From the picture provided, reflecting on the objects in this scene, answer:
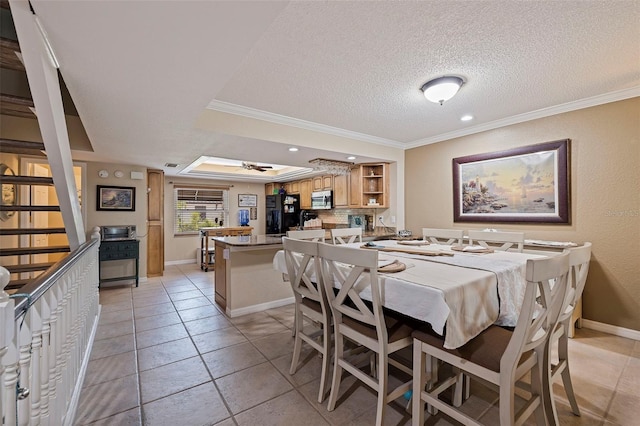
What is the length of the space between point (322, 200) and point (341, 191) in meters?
0.58

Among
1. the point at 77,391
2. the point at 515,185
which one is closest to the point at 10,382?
the point at 77,391

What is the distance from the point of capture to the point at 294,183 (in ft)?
23.2

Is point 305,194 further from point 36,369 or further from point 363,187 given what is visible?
point 36,369

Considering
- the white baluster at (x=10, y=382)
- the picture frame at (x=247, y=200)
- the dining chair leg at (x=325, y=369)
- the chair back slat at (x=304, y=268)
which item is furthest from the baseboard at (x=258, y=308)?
the picture frame at (x=247, y=200)

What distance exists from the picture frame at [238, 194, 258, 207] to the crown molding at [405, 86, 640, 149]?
5.04 meters

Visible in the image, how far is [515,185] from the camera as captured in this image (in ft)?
11.1

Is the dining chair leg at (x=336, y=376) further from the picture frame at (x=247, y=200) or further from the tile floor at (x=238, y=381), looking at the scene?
the picture frame at (x=247, y=200)

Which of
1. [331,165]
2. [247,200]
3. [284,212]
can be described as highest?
[331,165]

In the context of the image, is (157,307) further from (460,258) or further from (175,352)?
(460,258)

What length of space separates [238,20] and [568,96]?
3.28 m

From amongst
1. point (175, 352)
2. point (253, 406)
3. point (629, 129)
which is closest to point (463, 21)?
point (629, 129)

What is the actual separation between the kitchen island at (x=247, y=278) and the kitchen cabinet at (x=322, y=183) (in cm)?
241

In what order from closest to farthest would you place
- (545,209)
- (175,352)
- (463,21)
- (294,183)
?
(463,21) < (175,352) < (545,209) < (294,183)

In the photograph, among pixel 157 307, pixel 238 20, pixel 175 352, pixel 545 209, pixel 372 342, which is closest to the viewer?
pixel 238 20
